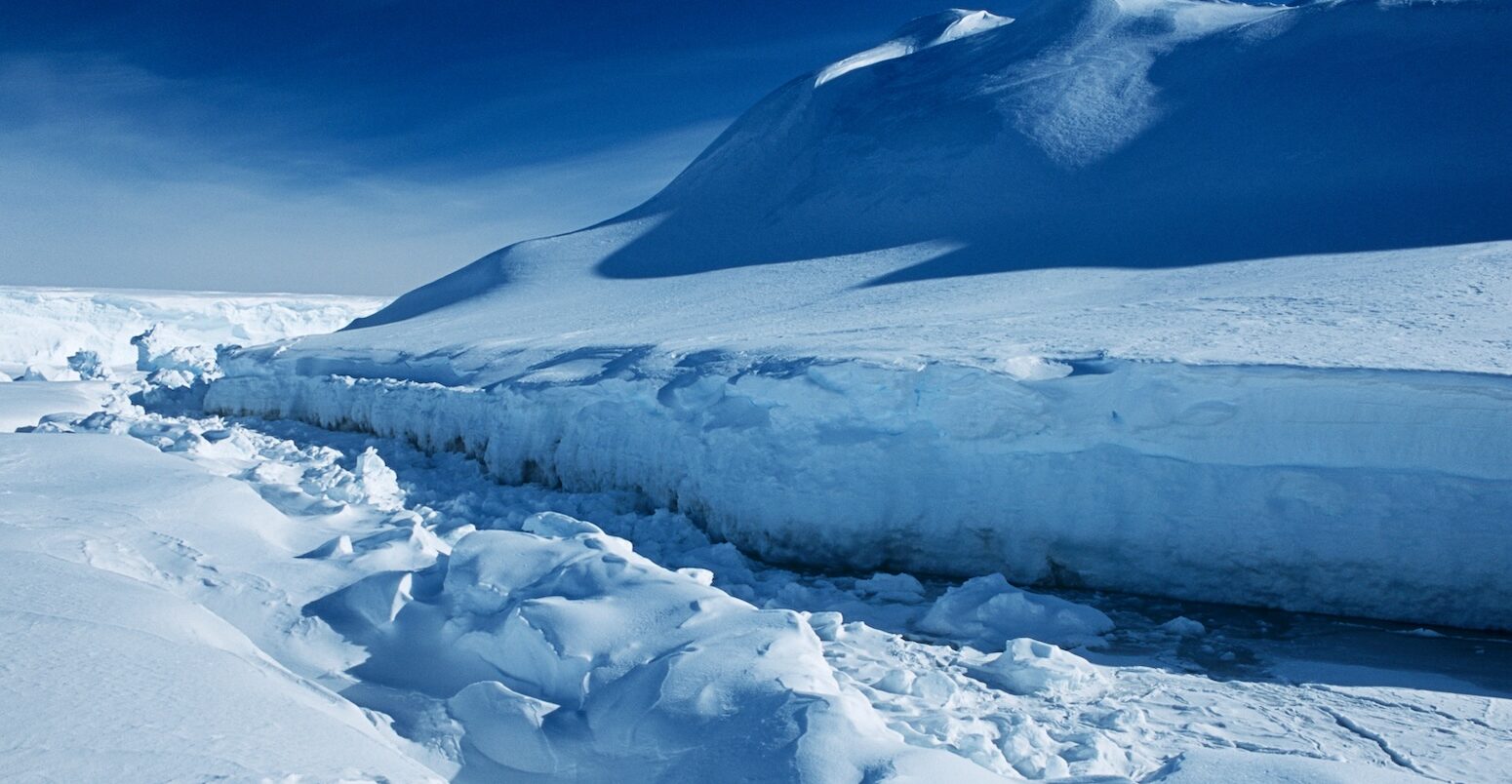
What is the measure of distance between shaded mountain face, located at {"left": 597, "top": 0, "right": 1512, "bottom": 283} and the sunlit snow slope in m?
0.05

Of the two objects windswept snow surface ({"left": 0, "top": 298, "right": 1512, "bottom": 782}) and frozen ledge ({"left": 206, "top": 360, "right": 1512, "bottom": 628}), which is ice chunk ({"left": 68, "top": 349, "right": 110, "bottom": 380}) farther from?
frozen ledge ({"left": 206, "top": 360, "right": 1512, "bottom": 628})

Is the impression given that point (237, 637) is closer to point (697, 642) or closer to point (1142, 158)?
point (697, 642)

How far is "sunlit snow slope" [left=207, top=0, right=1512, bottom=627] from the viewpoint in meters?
4.10

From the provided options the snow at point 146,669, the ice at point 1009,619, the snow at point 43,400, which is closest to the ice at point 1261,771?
the ice at point 1009,619

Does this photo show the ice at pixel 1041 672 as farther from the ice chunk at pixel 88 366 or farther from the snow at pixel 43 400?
the ice chunk at pixel 88 366

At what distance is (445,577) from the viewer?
11.7 feet

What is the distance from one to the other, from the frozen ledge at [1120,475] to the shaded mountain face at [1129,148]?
3.73m

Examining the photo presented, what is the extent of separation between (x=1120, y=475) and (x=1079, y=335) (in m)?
1.12

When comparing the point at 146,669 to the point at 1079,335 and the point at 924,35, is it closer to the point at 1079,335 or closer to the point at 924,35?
the point at 1079,335

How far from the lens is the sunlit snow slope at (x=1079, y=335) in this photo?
4102mm

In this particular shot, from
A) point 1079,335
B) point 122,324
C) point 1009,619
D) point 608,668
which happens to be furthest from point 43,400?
point 122,324

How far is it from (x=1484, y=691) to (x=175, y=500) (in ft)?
17.1

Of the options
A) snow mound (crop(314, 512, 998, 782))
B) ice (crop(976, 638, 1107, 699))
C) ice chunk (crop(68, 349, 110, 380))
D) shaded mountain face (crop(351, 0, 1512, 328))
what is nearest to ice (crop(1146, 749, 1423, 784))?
snow mound (crop(314, 512, 998, 782))

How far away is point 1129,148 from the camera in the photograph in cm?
1095
